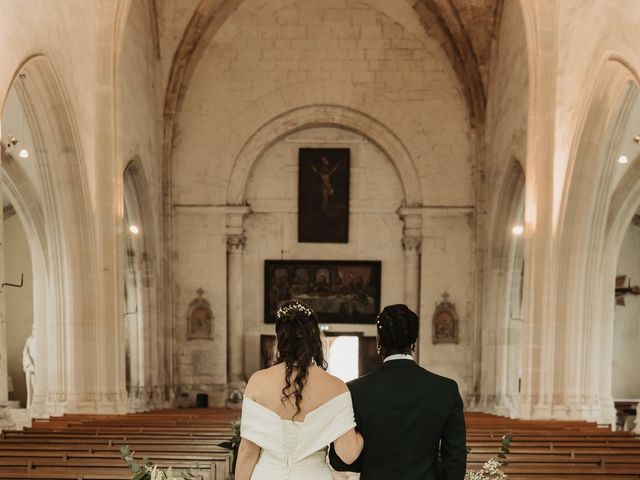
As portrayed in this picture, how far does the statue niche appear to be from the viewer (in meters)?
20.9

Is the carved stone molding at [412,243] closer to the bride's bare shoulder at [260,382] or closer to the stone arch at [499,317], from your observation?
the stone arch at [499,317]

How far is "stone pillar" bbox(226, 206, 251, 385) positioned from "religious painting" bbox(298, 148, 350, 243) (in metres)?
1.51

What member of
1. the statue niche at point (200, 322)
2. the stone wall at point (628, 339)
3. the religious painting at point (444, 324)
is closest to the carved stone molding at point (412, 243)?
the religious painting at point (444, 324)

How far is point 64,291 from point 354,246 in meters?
9.05

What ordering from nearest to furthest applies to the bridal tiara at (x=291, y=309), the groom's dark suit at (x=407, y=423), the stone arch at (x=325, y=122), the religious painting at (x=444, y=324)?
1. the groom's dark suit at (x=407, y=423)
2. the bridal tiara at (x=291, y=309)
3. the religious painting at (x=444, y=324)
4. the stone arch at (x=325, y=122)

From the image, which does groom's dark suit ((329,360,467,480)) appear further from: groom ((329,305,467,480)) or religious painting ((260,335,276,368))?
religious painting ((260,335,276,368))

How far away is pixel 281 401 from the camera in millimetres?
3566

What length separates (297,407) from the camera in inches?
140

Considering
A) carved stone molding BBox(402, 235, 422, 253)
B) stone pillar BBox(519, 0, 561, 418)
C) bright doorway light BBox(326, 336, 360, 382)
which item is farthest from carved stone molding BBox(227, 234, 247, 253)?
stone pillar BBox(519, 0, 561, 418)

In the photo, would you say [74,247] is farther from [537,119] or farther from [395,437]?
[395,437]

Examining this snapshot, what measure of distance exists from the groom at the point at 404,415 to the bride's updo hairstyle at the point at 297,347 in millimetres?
224

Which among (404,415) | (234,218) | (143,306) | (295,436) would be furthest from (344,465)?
(234,218)

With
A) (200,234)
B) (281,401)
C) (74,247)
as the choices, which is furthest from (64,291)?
(281,401)

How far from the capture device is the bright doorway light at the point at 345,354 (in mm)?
21031
